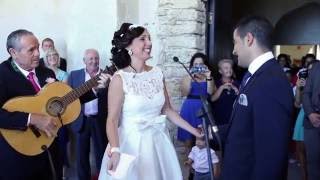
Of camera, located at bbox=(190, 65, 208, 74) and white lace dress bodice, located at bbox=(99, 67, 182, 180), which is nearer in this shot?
white lace dress bodice, located at bbox=(99, 67, 182, 180)

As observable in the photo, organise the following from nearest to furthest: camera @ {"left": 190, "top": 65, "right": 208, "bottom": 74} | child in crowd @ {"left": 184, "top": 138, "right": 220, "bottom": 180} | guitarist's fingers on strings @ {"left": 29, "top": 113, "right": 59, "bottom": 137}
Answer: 1. guitarist's fingers on strings @ {"left": 29, "top": 113, "right": 59, "bottom": 137}
2. child in crowd @ {"left": 184, "top": 138, "right": 220, "bottom": 180}
3. camera @ {"left": 190, "top": 65, "right": 208, "bottom": 74}

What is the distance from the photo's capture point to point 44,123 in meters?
2.86

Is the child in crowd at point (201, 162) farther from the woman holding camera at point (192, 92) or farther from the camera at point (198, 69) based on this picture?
the camera at point (198, 69)

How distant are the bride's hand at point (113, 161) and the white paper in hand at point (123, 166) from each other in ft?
0.06

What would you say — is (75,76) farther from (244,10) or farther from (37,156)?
(244,10)

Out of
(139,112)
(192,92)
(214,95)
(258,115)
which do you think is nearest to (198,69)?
(192,92)

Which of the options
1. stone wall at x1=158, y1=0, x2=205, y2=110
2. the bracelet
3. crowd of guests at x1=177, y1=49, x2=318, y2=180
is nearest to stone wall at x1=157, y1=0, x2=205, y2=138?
stone wall at x1=158, y1=0, x2=205, y2=110

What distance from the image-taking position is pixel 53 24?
564 centimetres

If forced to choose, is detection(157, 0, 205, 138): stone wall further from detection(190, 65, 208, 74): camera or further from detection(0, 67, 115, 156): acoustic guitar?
detection(0, 67, 115, 156): acoustic guitar

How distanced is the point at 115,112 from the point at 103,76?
1.68ft

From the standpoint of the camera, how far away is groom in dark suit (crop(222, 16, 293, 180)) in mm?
2055

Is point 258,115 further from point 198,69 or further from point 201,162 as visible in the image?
point 198,69

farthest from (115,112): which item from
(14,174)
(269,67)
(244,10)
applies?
(244,10)

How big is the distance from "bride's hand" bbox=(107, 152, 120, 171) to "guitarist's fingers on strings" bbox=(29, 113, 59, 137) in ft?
1.47
